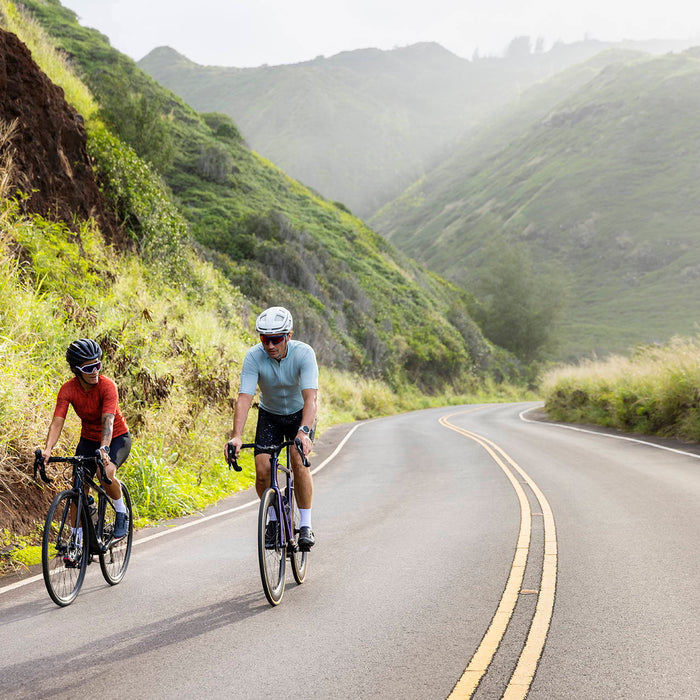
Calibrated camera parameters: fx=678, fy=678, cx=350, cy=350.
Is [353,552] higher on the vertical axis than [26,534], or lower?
lower

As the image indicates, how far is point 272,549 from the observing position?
5.40 m

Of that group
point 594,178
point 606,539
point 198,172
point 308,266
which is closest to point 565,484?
point 606,539

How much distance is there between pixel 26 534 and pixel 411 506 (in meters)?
4.97

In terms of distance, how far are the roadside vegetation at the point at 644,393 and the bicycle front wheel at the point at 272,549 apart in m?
13.4

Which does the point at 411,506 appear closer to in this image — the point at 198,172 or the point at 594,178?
the point at 198,172

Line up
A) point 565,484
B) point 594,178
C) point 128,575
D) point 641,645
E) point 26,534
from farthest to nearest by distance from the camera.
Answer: point 594,178 → point 565,484 → point 26,534 → point 128,575 → point 641,645

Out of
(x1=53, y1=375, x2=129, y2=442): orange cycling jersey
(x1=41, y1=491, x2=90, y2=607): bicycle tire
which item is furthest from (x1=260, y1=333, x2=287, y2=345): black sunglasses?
(x1=41, y1=491, x2=90, y2=607): bicycle tire

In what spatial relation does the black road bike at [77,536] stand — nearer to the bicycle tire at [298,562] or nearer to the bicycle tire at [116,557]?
the bicycle tire at [116,557]

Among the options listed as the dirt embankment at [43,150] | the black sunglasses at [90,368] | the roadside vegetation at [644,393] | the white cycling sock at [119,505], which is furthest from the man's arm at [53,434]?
the roadside vegetation at [644,393]

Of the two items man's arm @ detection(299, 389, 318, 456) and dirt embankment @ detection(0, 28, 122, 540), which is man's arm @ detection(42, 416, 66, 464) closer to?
man's arm @ detection(299, 389, 318, 456)

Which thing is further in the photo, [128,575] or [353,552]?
[353,552]

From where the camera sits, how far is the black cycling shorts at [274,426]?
231 inches

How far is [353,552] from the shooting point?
7.09 meters

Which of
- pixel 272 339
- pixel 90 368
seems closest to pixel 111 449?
pixel 90 368
